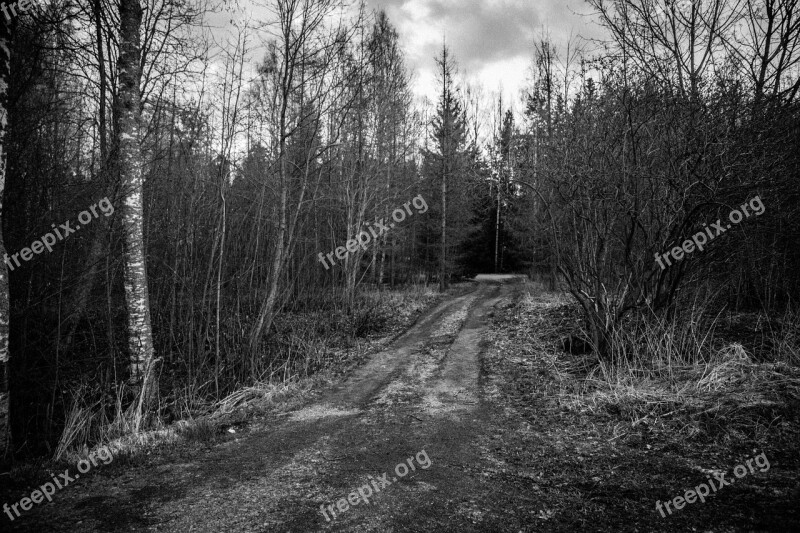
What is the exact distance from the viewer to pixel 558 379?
6277 mm

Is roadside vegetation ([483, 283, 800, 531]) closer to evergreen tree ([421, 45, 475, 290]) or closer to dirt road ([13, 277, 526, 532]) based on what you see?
dirt road ([13, 277, 526, 532])

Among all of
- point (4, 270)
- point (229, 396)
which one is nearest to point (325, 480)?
point (229, 396)

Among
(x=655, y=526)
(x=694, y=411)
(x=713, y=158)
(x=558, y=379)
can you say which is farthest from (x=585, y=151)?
(x=655, y=526)

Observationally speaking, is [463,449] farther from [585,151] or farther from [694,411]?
[585,151]

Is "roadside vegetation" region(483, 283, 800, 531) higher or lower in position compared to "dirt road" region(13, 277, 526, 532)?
higher

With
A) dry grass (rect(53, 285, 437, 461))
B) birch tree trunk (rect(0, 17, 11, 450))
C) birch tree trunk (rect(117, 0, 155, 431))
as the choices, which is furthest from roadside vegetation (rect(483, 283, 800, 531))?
birch tree trunk (rect(117, 0, 155, 431))

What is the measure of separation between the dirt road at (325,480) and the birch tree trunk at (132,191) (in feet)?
6.72

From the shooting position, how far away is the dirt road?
9.65 feet

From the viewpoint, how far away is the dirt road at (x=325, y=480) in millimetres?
2941

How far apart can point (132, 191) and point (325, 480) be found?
4.72 m

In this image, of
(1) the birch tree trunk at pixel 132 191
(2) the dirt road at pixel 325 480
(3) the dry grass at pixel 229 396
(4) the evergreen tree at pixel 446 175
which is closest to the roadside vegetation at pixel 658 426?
(2) the dirt road at pixel 325 480

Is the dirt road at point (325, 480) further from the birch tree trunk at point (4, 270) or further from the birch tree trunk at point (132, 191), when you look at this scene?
the birch tree trunk at point (132, 191)

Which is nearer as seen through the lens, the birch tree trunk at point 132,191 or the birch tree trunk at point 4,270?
the birch tree trunk at point 4,270

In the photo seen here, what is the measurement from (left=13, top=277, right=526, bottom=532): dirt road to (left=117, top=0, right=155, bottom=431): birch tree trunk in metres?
2.05
